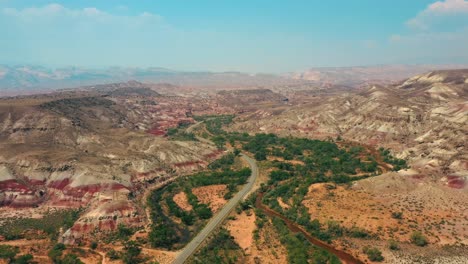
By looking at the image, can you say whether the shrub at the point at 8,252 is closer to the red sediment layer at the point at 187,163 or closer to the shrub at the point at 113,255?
the shrub at the point at 113,255

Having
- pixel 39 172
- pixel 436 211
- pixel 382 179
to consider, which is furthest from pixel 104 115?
Answer: pixel 436 211

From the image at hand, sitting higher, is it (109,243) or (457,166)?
(457,166)

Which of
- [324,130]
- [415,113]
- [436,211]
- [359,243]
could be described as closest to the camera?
[359,243]

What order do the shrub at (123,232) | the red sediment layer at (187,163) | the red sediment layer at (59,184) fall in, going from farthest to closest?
the red sediment layer at (187,163) → the red sediment layer at (59,184) → the shrub at (123,232)

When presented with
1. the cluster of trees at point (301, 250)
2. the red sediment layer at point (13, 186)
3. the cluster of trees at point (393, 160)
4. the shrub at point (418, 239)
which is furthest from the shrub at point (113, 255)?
the cluster of trees at point (393, 160)

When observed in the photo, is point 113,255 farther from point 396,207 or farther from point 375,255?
point 396,207

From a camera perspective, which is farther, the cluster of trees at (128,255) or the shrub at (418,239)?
the shrub at (418,239)

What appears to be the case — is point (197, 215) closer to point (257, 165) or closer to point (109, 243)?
point (109, 243)

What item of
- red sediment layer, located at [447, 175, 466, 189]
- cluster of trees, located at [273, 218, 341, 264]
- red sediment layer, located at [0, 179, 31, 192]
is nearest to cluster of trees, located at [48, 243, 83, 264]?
red sediment layer, located at [0, 179, 31, 192]

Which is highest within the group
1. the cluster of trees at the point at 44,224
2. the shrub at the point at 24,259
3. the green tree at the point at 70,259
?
the shrub at the point at 24,259
